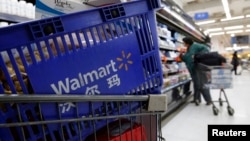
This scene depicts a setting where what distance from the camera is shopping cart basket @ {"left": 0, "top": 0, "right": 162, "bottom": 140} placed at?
702 millimetres

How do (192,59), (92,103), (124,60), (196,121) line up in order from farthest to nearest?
(192,59) → (196,121) → (124,60) → (92,103)

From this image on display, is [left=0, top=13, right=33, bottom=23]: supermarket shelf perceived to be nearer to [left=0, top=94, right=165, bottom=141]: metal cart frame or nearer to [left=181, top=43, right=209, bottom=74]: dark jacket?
[left=0, top=94, right=165, bottom=141]: metal cart frame

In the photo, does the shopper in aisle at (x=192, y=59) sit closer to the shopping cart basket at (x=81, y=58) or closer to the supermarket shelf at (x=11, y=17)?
the shopping cart basket at (x=81, y=58)

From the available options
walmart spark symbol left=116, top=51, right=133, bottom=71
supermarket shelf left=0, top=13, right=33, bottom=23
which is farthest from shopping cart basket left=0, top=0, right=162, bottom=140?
supermarket shelf left=0, top=13, right=33, bottom=23

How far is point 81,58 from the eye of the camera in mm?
823

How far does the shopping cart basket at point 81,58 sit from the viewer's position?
702 millimetres

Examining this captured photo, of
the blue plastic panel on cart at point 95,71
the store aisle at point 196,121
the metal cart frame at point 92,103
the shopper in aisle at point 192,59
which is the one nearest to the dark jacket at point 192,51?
the shopper in aisle at point 192,59

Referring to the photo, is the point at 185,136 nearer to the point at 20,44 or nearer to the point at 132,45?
the point at 132,45

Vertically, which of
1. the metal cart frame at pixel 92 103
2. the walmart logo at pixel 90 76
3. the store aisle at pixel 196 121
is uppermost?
the walmart logo at pixel 90 76

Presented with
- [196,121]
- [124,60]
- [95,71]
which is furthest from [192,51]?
[95,71]

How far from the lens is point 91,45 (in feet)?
2.80

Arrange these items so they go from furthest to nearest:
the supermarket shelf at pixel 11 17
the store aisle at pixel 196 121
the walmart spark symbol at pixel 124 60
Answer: the store aisle at pixel 196 121 → the supermarket shelf at pixel 11 17 → the walmart spark symbol at pixel 124 60

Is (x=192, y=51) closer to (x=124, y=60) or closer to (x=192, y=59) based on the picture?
(x=192, y=59)

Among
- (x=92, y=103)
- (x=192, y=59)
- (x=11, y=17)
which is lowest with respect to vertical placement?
(x=192, y=59)
